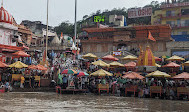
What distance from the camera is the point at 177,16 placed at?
50.9 m

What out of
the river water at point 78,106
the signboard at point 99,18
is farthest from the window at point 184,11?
the river water at point 78,106

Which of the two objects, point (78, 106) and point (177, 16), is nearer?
point (78, 106)

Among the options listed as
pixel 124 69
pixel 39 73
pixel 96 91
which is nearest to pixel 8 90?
pixel 39 73

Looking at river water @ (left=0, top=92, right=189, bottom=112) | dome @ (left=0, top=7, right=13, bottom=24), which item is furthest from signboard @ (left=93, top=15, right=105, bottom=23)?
river water @ (left=0, top=92, right=189, bottom=112)

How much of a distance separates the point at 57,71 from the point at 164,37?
65.0ft

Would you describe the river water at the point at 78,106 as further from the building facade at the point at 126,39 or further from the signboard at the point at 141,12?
the signboard at the point at 141,12

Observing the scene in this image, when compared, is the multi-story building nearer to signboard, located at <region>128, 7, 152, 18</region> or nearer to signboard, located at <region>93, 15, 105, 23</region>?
signboard, located at <region>128, 7, 152, 18</region>

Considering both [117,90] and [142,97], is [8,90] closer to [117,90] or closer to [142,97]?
Answer: [117,90]

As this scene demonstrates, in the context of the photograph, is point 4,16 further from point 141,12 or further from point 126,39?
point 141,12

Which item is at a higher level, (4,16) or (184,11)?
(184,11)

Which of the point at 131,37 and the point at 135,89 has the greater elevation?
the point at 131,37

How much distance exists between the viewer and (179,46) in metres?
35.6

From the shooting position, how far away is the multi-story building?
50.5m

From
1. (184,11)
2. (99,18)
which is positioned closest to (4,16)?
(99,18)
